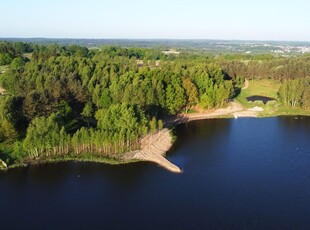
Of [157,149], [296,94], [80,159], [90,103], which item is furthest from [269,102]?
[80,159]

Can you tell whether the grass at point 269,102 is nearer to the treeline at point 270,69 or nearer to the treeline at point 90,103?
the treeline at point 270,69

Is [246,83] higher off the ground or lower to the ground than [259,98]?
higher

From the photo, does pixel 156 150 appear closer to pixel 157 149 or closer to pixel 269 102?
pixel 157 149

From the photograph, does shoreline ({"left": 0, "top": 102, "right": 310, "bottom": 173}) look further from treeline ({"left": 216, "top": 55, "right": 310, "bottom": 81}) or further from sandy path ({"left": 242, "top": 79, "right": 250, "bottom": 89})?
treeline ({"left": 216, "top": 55, "right": 310, "bottom": 81})

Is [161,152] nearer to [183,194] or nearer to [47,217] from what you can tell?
[183,194]

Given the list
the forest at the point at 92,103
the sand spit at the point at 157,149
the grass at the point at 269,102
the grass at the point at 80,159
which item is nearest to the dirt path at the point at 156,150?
the sand spit at the point at 157,149

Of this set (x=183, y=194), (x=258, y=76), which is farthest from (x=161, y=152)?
(x=258, y=76)
